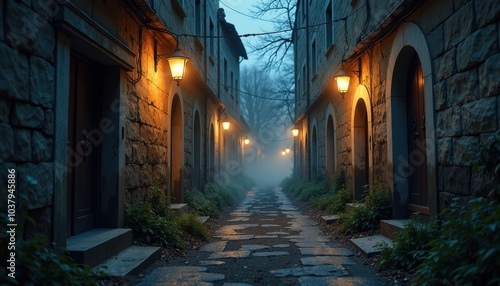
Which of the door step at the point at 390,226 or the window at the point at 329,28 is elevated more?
the window at the point at 329,28

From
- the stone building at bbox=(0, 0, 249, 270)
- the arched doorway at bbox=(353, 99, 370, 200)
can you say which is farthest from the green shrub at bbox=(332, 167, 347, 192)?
the stone building at bbox=(0, 0, 249, 270)

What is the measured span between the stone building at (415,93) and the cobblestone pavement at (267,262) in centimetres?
113

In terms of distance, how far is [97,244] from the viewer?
12.9 feet

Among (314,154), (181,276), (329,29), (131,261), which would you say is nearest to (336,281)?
(181,276)

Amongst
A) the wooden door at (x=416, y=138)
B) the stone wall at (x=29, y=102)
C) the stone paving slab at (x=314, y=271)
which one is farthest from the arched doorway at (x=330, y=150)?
the stone wall at (x=29, y=102)

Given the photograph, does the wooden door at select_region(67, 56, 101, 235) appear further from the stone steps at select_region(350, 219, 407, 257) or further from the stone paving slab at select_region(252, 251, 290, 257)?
the stone steps at select_region(350, 219, 407, 257)

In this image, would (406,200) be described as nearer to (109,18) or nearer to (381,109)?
(381,109)

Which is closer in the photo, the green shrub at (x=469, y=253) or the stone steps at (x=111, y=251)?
the green shrub at (x=469, y=253)

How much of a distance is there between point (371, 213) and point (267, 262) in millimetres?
1929

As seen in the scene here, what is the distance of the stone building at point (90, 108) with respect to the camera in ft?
9.93

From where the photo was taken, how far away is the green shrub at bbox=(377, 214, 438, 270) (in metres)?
3.90

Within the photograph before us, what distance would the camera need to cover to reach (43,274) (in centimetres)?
239

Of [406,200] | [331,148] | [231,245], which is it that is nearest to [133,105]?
[231,245]

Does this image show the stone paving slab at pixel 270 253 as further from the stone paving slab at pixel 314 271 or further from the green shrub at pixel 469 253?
the green shrub at pixel 469 253
